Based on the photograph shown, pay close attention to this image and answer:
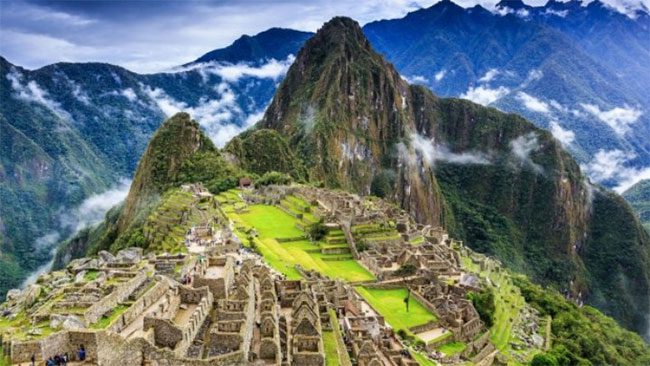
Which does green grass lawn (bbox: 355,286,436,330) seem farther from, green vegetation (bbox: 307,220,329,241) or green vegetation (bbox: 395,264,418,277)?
green vegetation (bbox: 307,220,329,241)

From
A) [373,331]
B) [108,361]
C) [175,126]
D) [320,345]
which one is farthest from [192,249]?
[175,126]

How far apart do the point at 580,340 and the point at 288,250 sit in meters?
29.1

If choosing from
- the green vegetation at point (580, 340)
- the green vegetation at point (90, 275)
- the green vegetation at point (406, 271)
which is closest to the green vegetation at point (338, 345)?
the green vegetation at point (90, 275)

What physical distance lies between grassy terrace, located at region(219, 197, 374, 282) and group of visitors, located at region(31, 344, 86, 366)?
23710 mm

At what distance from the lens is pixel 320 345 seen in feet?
85.7

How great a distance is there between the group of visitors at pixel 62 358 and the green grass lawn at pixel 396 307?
83.2ft

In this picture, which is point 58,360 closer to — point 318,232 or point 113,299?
point 113,299

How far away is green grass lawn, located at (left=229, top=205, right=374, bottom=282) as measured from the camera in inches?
1959

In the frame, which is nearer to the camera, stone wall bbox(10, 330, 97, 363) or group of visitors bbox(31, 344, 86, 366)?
group of visitors bbox(31, 344, 86, 366)

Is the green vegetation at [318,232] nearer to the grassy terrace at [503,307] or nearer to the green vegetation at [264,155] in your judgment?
the grassy terrace at [503,307]

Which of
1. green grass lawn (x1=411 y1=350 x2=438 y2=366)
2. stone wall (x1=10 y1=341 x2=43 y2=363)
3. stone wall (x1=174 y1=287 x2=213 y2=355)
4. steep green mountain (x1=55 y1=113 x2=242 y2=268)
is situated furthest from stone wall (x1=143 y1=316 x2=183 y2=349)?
steep green mountain (x1=55 y1=113 x2=242 y2=268)

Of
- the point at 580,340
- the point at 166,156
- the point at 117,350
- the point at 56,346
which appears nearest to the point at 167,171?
the point at 166,156

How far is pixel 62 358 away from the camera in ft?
62.5

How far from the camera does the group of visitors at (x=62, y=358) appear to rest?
1865cm
